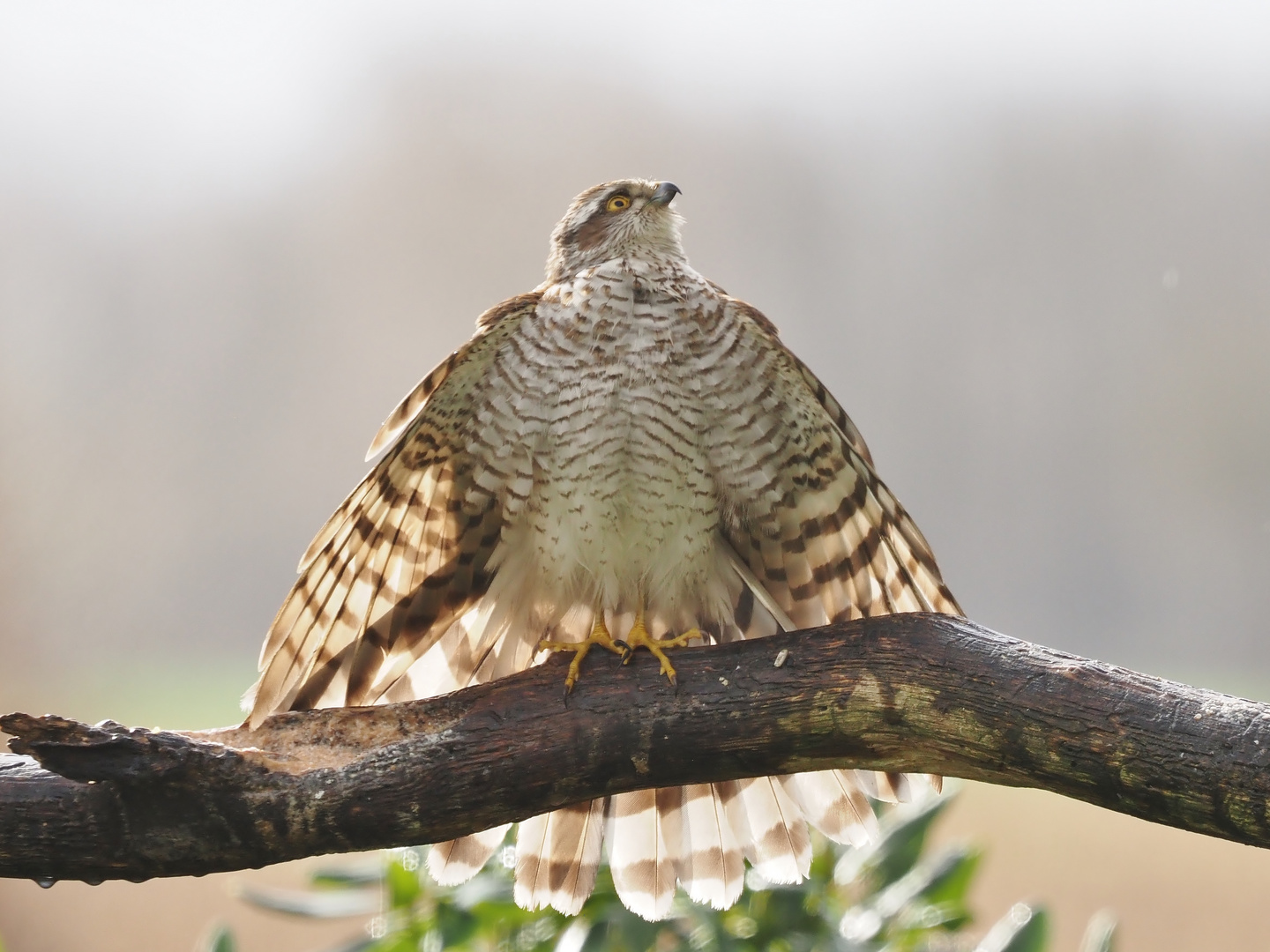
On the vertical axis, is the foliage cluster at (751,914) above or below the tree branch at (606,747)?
below

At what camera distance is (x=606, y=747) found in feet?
5.14

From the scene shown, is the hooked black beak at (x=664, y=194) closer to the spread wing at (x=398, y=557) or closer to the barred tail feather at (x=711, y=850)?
the spread wing at (x=398, y=557)

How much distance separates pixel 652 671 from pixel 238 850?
25.3 inches

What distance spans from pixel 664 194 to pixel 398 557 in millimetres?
946

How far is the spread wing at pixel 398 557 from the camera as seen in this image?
6.06 feet

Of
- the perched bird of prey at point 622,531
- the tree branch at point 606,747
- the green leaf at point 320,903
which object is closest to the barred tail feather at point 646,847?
the perched bird of prey at point 622,531

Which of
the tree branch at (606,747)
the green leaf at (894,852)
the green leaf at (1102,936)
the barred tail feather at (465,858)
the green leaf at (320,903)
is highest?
the tree branch at (606,747)

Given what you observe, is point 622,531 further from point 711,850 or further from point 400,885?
point 400,885

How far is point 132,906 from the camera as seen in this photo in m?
4.30

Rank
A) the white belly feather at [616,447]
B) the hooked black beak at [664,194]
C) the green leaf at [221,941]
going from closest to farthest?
the white belly feather at [616,447] < the hooked black beak at [664,194] < the green leaf at [221,941]

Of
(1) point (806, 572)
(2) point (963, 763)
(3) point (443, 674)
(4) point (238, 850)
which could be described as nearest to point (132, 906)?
(3) point (443, 674)

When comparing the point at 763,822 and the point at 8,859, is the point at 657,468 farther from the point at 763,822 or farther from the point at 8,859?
the point at 8,859

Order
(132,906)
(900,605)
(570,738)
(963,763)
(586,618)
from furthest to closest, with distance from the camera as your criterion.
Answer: (132,906) → (586,618) → (900,605) → (570,738) → (963,763)

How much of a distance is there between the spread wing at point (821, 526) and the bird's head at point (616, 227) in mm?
332
